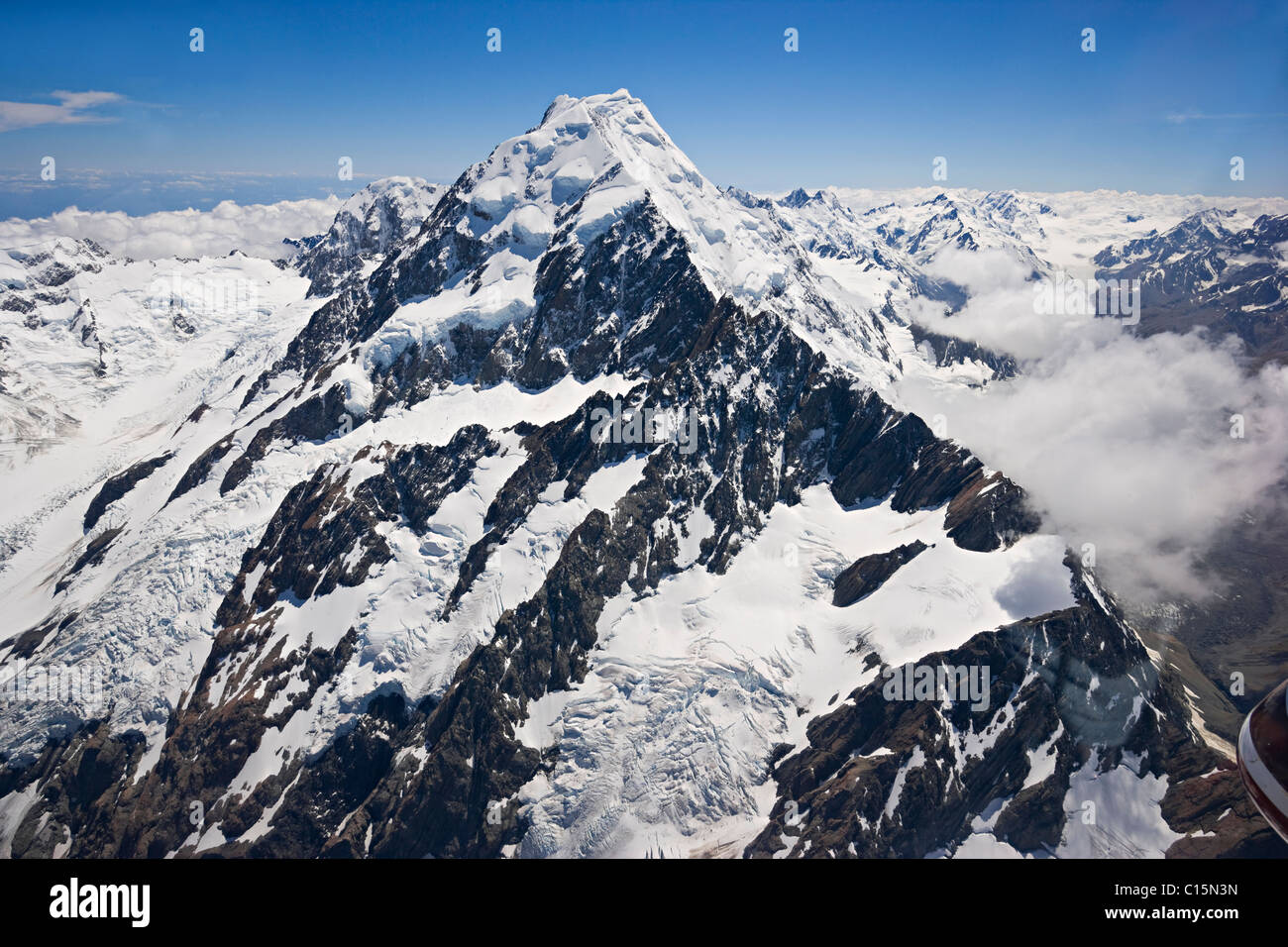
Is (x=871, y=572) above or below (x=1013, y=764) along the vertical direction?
above

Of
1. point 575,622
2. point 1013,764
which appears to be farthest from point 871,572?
point 575,622

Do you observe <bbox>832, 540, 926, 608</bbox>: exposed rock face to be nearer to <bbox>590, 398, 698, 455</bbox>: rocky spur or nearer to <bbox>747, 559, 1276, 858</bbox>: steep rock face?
<bbox>747, 559, 1276, 858</bbox>: steep rock face

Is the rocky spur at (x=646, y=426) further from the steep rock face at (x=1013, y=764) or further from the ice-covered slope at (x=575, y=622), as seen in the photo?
the steep rock face at (x=1013, y=764)

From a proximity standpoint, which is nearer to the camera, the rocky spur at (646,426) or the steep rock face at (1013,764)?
the steep rock face at (1013,764)

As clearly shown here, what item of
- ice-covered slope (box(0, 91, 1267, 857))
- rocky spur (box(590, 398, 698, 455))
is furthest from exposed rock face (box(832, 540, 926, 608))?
rocky spur (box(590, 398, 698, 455))

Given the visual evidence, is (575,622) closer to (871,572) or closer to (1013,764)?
(871,572)

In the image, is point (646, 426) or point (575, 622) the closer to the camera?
point (575, 622)

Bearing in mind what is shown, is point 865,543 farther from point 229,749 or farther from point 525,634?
point 229,749

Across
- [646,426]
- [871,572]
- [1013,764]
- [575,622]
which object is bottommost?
[1013,764]

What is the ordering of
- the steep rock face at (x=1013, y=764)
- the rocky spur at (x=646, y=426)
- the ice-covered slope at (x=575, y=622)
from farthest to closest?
the rocky spur at (x=646, y=426) → the ice-covered slope at (x=575, y=622) → the steep rock face at (x=1013, y=764)

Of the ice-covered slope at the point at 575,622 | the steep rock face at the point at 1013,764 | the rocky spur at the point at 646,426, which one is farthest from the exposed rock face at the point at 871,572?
the rocky spur at the point at 646,426

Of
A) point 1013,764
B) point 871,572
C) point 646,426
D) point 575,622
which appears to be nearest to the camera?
point 1013,764
